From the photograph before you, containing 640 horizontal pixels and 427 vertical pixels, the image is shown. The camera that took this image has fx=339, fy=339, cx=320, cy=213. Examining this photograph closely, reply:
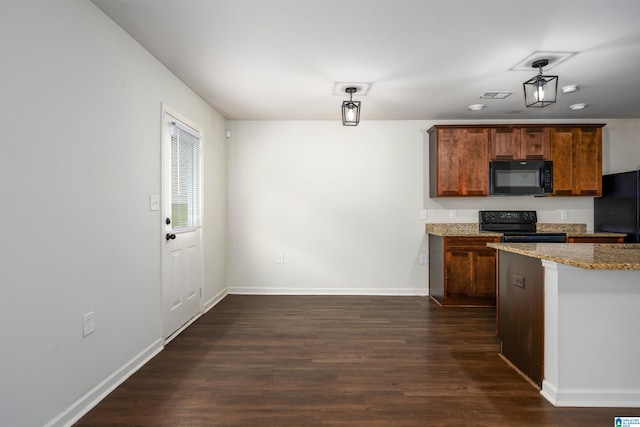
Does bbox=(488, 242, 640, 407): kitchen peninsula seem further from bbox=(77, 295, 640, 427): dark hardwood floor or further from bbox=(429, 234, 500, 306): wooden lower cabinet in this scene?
bbox=(429, 234, 500, 306): wooden lower cabinet

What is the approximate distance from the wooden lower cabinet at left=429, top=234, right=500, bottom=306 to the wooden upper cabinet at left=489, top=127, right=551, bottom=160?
1143 mm

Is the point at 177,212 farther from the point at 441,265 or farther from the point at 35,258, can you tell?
the point at 441,265

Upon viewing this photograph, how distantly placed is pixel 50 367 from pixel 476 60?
347 cm

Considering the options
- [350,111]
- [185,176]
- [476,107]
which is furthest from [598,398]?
[185,176]

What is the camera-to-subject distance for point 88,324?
77.5 inches

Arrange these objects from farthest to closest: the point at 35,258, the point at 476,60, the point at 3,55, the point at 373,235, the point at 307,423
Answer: the point at 373,235, the point at 476,60, the point at 307,423, the point at 35,258, the point at 3,55

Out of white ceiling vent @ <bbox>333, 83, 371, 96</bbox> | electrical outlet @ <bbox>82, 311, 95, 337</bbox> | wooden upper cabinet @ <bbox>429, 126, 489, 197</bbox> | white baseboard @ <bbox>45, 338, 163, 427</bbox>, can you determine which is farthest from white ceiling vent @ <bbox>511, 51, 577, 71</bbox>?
white baseboard @ <bbox>45, 338, 163, 427</bbox>

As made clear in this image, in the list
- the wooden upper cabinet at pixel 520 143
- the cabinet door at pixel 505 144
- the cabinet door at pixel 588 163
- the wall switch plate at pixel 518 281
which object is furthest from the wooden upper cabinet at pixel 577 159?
the wall switch plate at pixel 518 281

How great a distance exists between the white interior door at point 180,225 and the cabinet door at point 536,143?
392 centimetres

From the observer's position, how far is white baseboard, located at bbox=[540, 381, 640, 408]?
197 cm

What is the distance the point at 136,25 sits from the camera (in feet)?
7.42

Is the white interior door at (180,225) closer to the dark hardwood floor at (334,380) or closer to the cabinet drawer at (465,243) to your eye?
the dark hardwood floor at (334,380)

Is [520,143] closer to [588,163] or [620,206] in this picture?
[588,163]

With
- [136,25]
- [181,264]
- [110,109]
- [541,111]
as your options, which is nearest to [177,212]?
[181,264]
